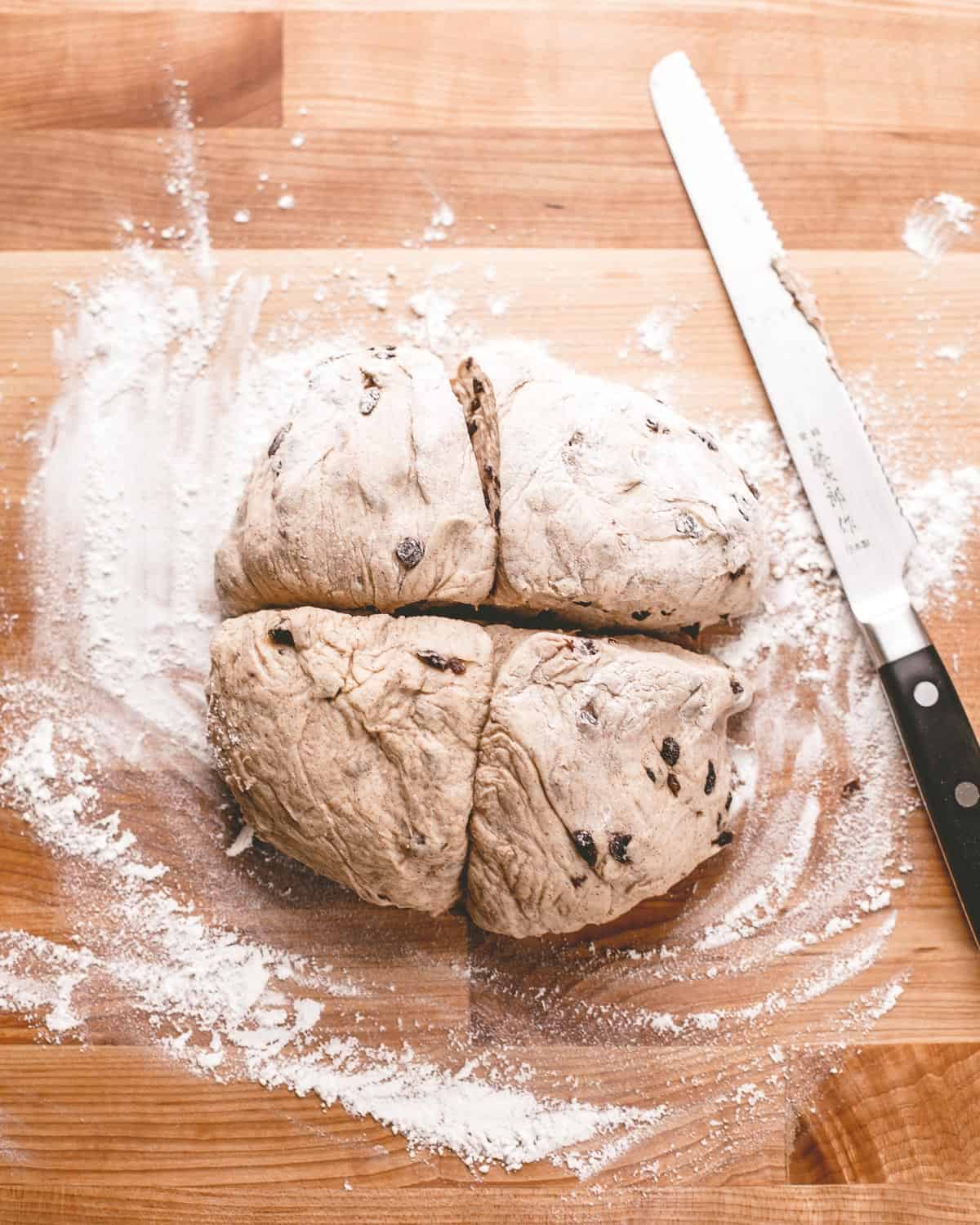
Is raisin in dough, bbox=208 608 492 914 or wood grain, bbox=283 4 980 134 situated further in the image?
wood grain, bbox=283 4 980 134

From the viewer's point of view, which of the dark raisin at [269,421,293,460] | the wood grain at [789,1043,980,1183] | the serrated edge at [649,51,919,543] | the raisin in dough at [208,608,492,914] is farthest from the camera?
the serrated edge at [649,51,919,543]

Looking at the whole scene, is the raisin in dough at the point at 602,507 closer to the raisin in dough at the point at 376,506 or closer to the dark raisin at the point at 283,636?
the raisin in dough at the point at 376,506

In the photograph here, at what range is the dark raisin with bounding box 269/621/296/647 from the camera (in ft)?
4.26

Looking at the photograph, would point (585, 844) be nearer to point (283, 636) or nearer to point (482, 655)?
point (482, 655)

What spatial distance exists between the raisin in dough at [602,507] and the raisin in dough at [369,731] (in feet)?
0.47

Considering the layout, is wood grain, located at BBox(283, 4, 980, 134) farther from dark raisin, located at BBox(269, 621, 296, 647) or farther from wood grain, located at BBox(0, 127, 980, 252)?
dark raisin, located at BBox(269, 621, 296, 647)

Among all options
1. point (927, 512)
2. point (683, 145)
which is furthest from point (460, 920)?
point (683, 145)

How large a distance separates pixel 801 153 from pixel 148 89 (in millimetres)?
1085

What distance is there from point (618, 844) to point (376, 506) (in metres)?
0.54

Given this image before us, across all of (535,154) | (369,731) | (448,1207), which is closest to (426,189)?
(535,154)

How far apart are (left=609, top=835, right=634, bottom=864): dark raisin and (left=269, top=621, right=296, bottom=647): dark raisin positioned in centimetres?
49

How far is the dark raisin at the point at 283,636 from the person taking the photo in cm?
130

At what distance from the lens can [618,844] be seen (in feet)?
4.21

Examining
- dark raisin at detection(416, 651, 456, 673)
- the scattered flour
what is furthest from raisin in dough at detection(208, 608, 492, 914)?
the scattered flour
